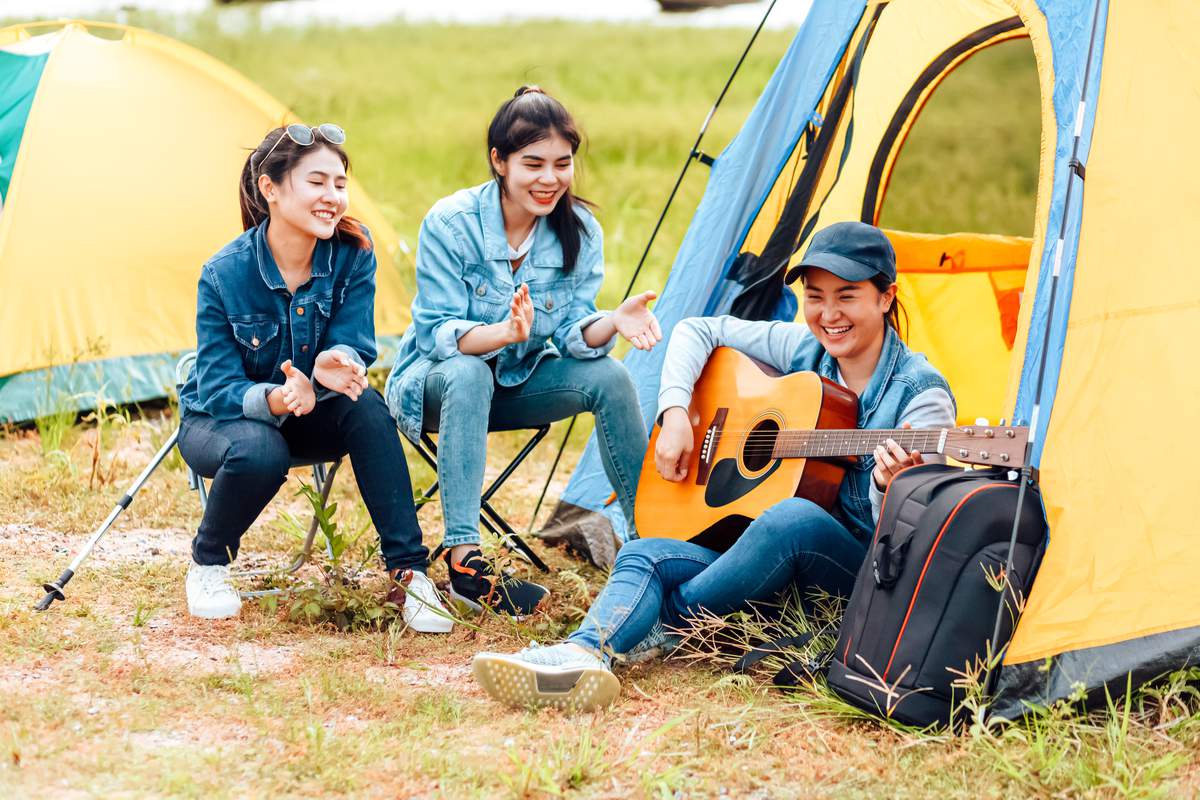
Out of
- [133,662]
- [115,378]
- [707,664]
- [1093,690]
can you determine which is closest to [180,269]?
[115,378]

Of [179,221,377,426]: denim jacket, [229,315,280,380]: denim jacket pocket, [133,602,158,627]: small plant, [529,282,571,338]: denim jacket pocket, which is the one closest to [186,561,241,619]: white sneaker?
[133,602,158,627]: small plant

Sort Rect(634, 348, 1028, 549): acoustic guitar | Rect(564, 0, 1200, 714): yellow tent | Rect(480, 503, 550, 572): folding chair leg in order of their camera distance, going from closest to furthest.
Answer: Rect(564, 0, 1200, 714): yellow tent < Rect(634, 348, 1028, 549): acoustic guitar < Rect(480, 503, 550, 572): folding chair leg

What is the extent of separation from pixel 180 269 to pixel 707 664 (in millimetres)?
3112

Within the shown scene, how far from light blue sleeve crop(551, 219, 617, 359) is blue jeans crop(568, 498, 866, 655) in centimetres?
68

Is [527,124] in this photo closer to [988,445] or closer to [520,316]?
[520,316]

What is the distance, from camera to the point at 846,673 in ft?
8.95

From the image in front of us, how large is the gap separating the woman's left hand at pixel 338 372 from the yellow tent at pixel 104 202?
2064mm

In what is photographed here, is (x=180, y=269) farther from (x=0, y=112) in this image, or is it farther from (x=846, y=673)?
(x=846, y=673)

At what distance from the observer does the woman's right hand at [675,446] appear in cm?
336

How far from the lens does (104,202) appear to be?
17.0ft

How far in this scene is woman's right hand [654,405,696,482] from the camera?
336 cm

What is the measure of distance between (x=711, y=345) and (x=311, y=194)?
3.54ft

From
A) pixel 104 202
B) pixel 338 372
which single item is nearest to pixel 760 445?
pixel 338 372

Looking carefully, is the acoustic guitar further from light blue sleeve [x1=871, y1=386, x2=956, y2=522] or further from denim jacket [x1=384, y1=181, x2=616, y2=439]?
denim jacket [x1=384, y1=181, x2=616, y2=439]
